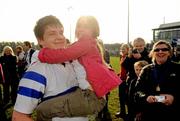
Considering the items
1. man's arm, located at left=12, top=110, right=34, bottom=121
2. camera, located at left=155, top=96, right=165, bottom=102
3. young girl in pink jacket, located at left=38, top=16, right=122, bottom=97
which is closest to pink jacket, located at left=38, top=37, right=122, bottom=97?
young girl in pink jacket, located at left=38, top=16, right=122, bottom=97

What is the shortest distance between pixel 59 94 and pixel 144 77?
3184 millimetres

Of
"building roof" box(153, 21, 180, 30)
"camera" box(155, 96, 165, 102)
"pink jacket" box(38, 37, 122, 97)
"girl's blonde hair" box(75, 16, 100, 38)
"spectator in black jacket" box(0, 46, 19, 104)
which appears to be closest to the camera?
"pink jacket" box(38, 37, 122, 97)

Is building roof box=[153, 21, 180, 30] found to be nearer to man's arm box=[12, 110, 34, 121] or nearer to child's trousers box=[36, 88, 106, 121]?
child's trousers box=[36, 88, 106, 121]

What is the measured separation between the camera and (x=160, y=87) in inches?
235

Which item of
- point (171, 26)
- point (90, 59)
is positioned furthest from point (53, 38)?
point (171, 26)

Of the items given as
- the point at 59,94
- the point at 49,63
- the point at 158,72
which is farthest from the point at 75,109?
the point at 158,72

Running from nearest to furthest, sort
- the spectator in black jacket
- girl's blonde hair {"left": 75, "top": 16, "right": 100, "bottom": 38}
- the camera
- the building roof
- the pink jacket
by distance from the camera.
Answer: the pink jacket, girl's blonde hair {"left": 75, "top": 16, "right": 100, "bottom": 38}, the camera, the spectator in black jacket, the building roof

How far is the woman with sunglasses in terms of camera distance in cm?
595

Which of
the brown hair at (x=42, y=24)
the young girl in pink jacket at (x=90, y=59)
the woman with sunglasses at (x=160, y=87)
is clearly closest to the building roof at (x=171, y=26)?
the woman with sunglasses at (x=160, y=87)

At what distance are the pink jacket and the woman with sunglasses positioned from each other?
8.66 feet

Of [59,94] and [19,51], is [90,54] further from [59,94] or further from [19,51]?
[19,51]

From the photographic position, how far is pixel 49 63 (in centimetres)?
317

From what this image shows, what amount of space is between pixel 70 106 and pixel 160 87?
307cm

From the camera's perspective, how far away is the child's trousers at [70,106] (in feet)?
10.2
